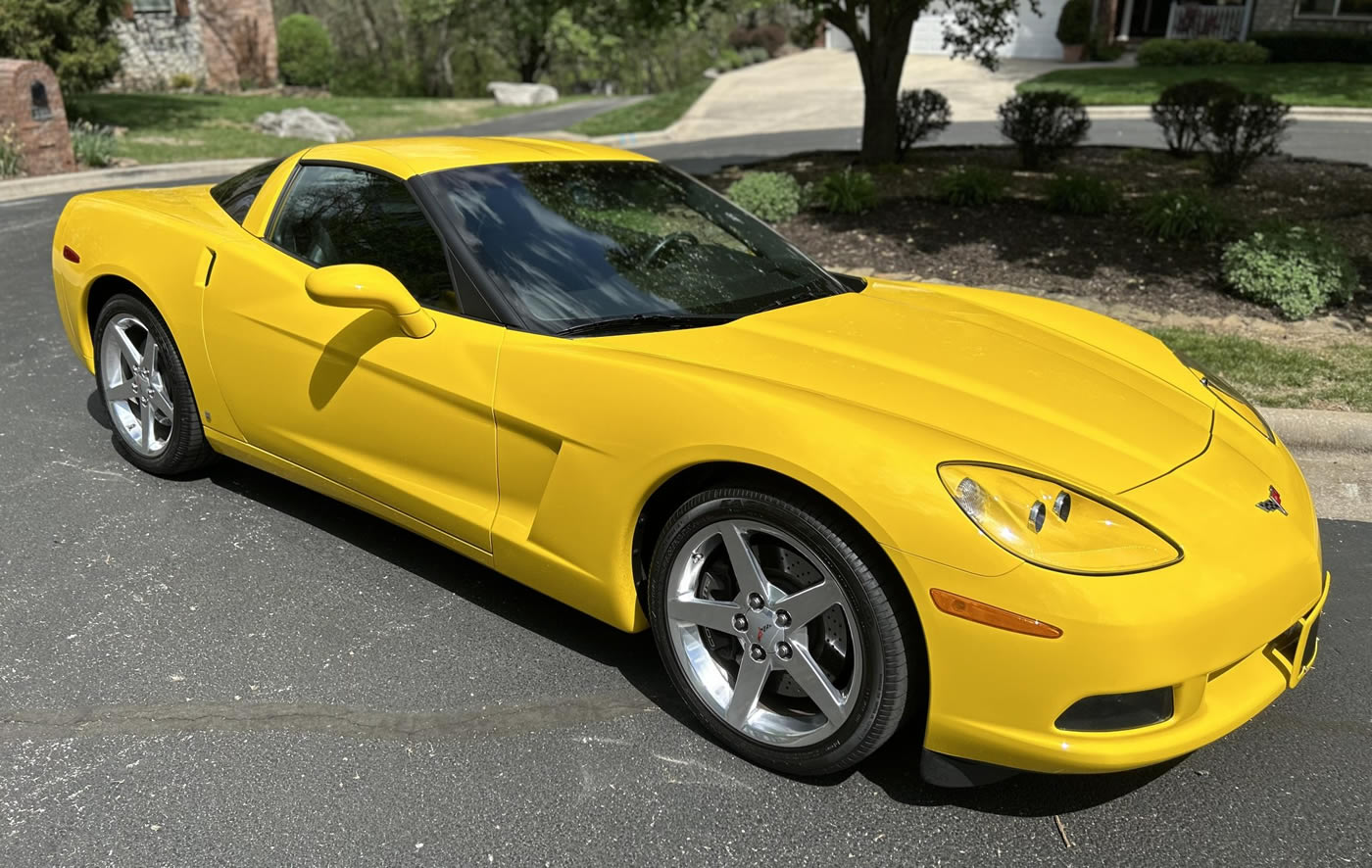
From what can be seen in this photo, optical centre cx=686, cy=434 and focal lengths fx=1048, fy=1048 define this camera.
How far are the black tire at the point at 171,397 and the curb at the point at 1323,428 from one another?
14.7ft

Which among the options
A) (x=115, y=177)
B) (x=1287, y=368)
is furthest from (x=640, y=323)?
(x=115, y=177)

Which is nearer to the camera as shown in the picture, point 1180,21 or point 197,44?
point 197,44

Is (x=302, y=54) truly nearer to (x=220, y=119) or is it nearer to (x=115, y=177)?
(x=220, y=119)

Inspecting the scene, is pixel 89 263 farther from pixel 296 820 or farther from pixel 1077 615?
pixel 1077 615

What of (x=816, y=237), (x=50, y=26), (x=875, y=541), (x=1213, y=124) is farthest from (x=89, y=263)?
(x=50, y=26)

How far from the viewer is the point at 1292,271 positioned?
6.50 metres

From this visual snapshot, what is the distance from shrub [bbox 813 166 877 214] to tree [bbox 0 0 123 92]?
13.7 m

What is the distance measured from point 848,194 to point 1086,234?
2.06 metres

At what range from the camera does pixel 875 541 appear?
2316mm

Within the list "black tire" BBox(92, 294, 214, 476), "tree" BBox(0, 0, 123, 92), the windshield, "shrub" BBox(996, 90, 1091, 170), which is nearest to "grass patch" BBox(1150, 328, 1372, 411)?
the windshield

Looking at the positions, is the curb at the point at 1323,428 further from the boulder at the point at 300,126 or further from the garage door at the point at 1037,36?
the garage door at the point at 1037,36

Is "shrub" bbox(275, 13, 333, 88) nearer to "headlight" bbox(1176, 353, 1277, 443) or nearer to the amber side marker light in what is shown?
"headlight" bbox(1176, 353, 1277, 443)

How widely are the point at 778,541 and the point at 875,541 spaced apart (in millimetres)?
287

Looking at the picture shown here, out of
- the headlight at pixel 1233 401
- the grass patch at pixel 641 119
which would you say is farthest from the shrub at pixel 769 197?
the grass patch at pixel 641 119
